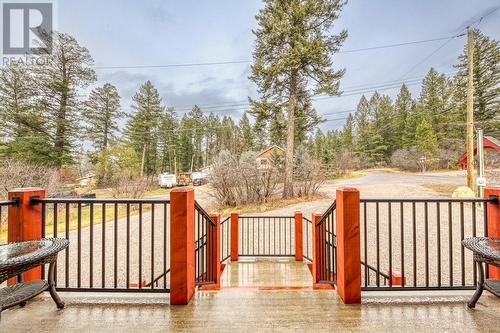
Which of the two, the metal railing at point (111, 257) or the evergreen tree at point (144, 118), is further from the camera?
the evergreen tree at point (144, 118)

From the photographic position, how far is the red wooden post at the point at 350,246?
1.92 meters

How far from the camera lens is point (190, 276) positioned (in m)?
2.03

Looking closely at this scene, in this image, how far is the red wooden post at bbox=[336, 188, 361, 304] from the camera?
6.29 feet

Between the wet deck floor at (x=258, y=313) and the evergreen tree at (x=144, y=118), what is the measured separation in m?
24.9

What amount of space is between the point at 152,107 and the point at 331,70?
819 inches

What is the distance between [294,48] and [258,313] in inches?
430

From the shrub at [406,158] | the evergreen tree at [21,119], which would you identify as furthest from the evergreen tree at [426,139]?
the evergreen tree at [21,119]

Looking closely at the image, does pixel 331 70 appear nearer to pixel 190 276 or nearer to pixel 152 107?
pixel 190 276

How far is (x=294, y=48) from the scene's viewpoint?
10.2 m

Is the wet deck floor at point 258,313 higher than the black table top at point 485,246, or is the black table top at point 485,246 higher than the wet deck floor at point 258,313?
the black table top at point 485,246

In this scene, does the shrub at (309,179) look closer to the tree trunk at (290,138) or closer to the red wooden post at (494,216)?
the tree trunk at (290,138)

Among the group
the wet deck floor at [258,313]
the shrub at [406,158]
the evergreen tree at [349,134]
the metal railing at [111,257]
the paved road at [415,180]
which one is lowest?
the metal railing at [111,257]

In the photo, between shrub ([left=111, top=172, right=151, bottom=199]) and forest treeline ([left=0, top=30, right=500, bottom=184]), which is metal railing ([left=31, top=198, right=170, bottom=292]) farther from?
forest treeline ([left=0, top=30, right=500, bottom=184])

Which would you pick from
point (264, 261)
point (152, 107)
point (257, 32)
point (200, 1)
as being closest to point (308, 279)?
point (264, 261)
